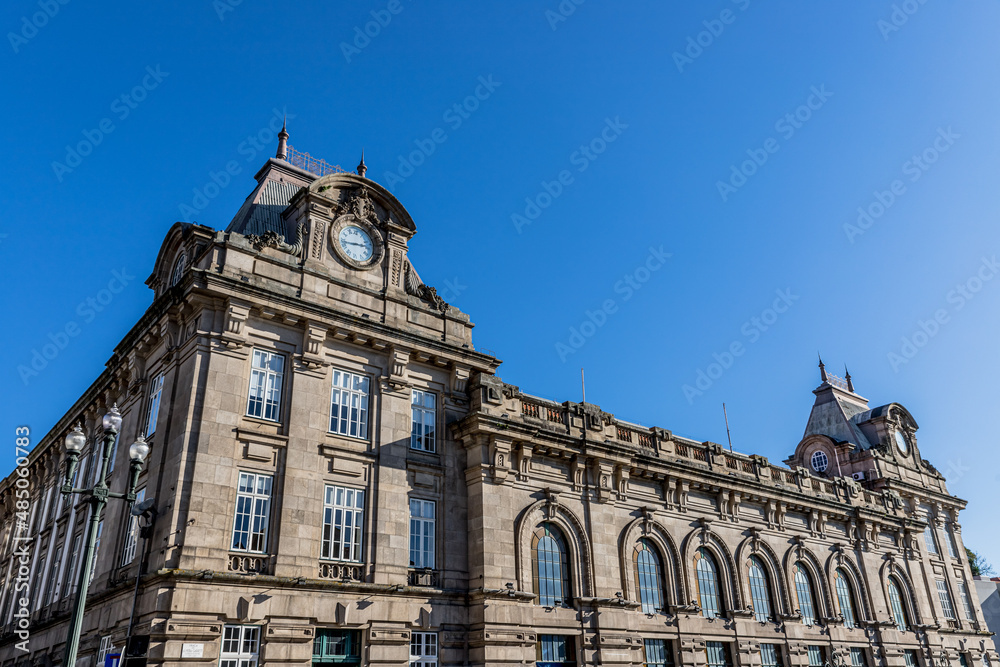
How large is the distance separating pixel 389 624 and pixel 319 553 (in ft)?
10.4

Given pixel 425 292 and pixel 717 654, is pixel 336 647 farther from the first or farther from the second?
pixel 717 654

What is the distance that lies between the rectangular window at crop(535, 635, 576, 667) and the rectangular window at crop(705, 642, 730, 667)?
7.47m

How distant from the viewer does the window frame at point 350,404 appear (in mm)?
25594

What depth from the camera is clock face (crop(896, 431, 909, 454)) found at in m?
51.9

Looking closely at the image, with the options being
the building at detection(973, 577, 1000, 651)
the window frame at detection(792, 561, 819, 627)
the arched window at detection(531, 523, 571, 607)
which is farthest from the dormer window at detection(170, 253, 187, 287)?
the building at detection(973, 577, 1000, 651)

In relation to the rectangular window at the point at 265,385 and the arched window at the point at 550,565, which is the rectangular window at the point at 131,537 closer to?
the rectangular window at the point at 265,385

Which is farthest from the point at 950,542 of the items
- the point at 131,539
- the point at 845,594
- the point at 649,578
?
the point at 131,539

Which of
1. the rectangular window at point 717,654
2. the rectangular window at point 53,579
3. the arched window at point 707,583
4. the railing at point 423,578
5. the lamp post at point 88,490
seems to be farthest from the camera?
the arched window at point 707,583

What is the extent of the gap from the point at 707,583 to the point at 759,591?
3656 millimetres

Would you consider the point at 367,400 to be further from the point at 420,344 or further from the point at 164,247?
the point at 164,247

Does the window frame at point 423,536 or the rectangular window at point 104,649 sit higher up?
the window frame at point 423,536

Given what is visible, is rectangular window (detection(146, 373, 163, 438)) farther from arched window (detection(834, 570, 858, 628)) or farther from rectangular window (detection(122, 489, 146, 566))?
arched window (detection(834, 570, 858, 628))

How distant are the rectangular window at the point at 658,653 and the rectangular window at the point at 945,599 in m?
24.9

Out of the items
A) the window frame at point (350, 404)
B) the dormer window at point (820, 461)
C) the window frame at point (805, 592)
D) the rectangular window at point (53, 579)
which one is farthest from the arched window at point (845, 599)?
the rectangular window at point (53, 579)
